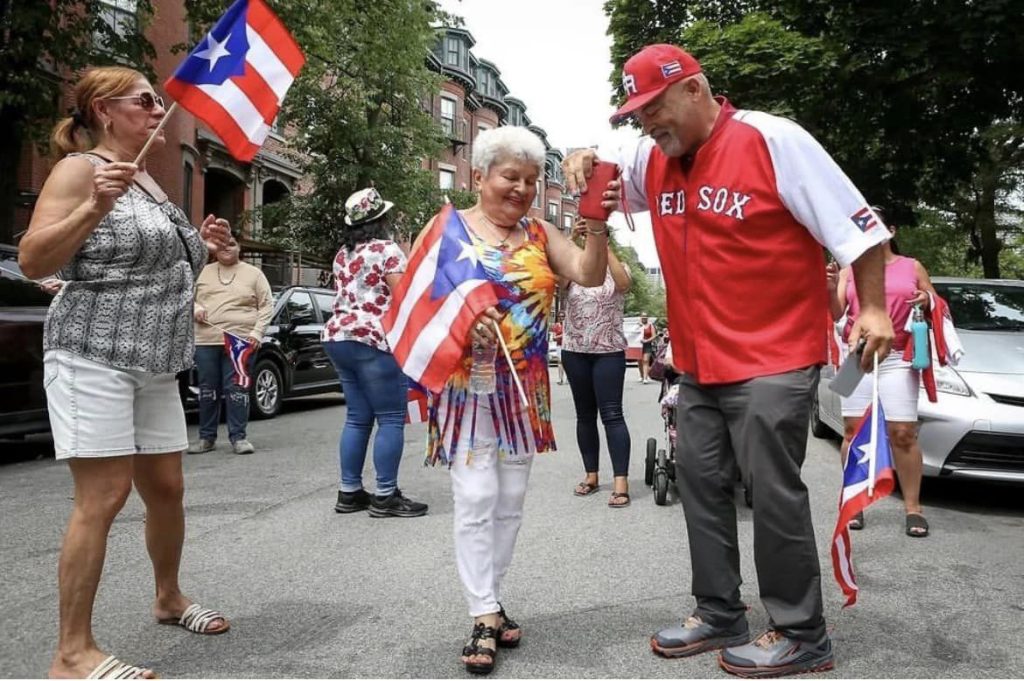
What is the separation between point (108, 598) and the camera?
367cm

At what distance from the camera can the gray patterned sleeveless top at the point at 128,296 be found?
2848 mm

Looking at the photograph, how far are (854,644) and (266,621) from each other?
7.28 ft

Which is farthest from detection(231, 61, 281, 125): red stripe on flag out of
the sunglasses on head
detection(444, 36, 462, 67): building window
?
detection(444, 36, 462, 67): building window

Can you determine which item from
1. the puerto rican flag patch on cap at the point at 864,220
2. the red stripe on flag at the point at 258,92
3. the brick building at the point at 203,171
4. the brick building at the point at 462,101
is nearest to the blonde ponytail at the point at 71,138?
the red stripe on flag at the point at 258,92

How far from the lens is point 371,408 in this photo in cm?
544

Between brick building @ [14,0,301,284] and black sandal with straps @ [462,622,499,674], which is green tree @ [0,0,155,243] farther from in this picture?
black sandal with straps @ [462,622,499,674]

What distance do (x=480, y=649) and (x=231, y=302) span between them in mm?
5497

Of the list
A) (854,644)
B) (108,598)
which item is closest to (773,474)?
(854,644)

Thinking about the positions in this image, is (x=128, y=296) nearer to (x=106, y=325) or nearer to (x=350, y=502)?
(x=106, y=325)

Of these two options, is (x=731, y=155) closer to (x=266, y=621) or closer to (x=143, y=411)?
(x=143, y=411)

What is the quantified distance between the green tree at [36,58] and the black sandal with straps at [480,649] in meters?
10.7

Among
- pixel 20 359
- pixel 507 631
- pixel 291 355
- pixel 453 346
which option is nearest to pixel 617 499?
pixel 507 631

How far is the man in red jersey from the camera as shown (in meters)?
2.88

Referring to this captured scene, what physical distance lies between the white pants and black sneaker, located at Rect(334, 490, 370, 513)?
2.43 metres
